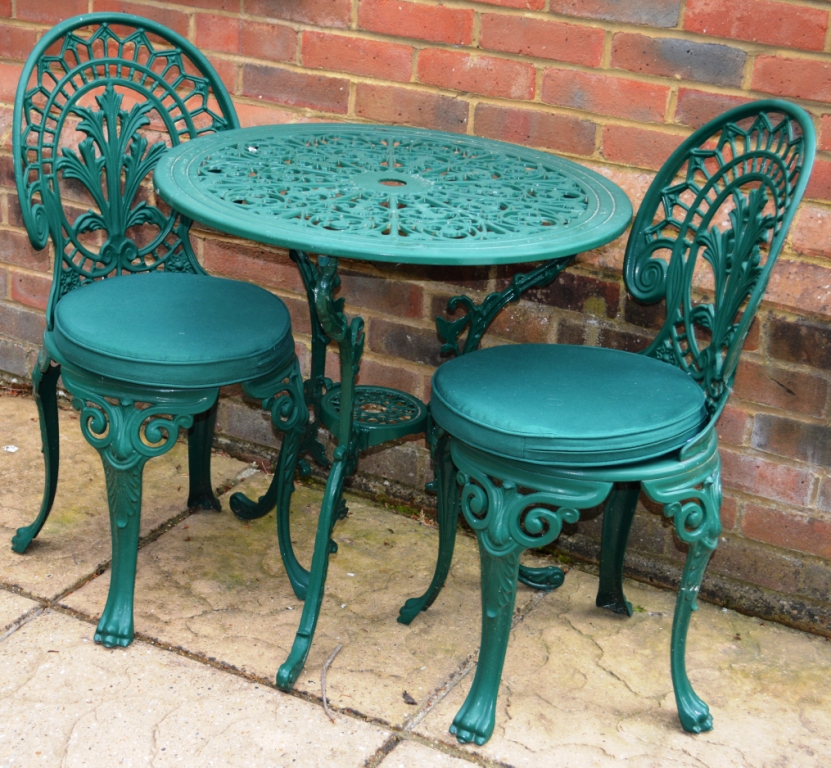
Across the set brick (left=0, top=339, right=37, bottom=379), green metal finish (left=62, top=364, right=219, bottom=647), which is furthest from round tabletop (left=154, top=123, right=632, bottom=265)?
brick (left=0, top=339, right=37, bottom=379)

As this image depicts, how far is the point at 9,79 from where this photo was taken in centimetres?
354

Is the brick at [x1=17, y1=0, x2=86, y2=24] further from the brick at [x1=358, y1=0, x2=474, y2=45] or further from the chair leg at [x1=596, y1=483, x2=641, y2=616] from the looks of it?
the chair leg at [x1=596, y1=483, x2=641, y2=616]

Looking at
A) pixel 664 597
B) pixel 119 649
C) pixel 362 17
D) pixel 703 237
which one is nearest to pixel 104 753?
pixel 119 649

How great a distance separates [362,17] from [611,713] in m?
1.87

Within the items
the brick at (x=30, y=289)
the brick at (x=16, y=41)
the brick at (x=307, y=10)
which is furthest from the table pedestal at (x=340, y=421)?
the brick at (x=16, y=41)

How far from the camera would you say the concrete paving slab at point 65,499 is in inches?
114

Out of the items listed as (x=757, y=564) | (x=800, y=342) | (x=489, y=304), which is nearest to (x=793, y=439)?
(x=800, y=342)

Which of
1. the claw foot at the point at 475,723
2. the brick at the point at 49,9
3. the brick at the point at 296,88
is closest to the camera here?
the claw foot at the point at 475,723

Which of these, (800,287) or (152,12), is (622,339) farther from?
(152,12)

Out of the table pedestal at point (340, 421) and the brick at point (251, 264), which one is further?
the brick at point (251, 264)

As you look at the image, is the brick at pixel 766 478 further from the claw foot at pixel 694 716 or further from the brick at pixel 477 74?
the brick at pixel 477 74

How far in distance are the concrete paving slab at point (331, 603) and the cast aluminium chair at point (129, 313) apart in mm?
181

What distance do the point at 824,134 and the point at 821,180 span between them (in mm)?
105

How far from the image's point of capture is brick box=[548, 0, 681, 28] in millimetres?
2643
